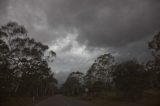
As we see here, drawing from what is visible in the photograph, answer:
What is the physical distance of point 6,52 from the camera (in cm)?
4647

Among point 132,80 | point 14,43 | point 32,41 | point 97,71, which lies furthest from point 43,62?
point 132,80

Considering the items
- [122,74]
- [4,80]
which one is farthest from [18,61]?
[122,74]

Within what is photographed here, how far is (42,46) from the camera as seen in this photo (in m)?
59.9

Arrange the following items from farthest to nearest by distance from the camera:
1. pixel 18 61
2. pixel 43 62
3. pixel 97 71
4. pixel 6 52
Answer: pixel 97 71, pixel 43 62, pixel 18 61, pixel 6 52

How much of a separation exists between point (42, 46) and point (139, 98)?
27468 mm

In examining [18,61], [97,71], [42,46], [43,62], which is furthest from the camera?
[97,71]

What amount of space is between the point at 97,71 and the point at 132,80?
124 ft

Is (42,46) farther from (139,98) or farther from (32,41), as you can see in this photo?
(139,98)

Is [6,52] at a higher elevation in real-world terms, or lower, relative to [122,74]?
higher

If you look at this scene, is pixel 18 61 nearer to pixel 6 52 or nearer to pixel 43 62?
pixel 6 52

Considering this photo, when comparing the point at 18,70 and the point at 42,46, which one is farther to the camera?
the point at 42,46

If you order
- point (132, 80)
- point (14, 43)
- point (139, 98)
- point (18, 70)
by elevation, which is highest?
point (14, 43)

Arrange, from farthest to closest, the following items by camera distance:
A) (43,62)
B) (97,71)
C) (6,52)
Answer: (97,71), (43,62), (6,52)

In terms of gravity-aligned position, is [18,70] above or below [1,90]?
above
